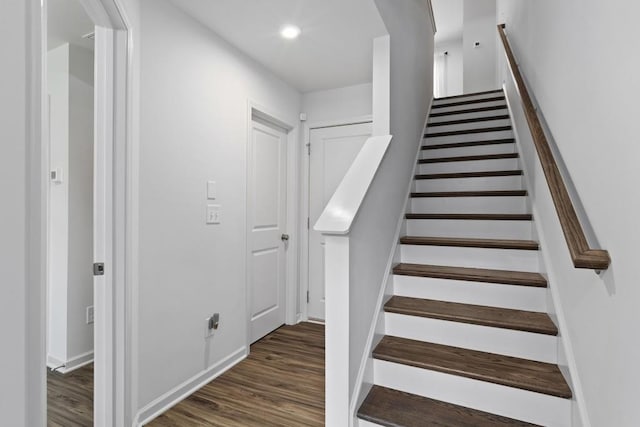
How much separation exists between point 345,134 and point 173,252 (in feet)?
6.78

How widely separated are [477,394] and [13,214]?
1.77 metres

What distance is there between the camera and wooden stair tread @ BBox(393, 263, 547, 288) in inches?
70.9

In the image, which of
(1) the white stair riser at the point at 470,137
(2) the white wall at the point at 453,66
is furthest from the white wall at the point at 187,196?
(2) the white wall at the point at 453,66

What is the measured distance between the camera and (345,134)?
3354 mm

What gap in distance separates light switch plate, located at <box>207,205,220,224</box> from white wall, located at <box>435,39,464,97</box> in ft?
16.2

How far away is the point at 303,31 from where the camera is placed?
2.27 m

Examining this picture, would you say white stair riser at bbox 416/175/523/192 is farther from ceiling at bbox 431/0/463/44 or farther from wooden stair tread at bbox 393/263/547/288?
ceiling at bbox 431/0/463/44

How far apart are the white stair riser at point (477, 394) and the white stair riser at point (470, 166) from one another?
72.5 inches

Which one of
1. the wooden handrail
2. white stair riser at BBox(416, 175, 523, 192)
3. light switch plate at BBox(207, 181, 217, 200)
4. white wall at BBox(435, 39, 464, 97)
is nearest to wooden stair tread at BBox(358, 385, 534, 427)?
the wooden handrail

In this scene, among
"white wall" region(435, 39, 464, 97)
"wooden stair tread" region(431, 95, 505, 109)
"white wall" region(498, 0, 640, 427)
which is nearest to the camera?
"white wall" region(498, 0, 640, 427)

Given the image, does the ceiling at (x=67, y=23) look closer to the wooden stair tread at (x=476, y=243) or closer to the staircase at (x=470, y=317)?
the wooden stair tread at (x=476, y=243)

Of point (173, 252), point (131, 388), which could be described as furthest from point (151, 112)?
point (131, 388)

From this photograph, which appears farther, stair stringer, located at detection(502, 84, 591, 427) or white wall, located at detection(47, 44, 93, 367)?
white wall, located at detection(47, 44, 93, 367)

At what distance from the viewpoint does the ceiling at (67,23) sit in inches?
79.1
